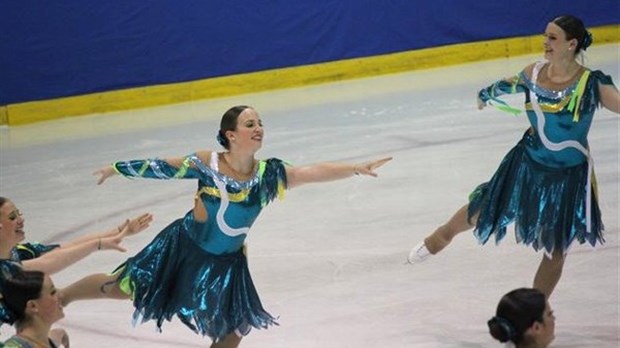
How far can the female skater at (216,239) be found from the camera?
452cm

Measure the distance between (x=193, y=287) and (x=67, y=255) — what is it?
1.84ft

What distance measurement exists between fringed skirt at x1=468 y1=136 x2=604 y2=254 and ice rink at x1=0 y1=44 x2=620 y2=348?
42cm

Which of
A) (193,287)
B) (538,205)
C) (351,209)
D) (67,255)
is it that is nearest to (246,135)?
(193,287)

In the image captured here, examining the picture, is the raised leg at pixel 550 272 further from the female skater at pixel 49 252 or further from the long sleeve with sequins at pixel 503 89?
the female skater at pixel 49 252

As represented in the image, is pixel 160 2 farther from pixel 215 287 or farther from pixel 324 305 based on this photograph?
pixel 215 287

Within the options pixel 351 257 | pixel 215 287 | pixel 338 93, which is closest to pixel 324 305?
pixel 351 257

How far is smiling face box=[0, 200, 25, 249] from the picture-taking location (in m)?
4.21

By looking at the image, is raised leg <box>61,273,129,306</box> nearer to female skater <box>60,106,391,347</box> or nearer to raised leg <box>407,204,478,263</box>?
female skater <box>60,106,391,347</box>

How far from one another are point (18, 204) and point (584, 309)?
4.40 metres

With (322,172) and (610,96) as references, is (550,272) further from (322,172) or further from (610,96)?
(322,172)

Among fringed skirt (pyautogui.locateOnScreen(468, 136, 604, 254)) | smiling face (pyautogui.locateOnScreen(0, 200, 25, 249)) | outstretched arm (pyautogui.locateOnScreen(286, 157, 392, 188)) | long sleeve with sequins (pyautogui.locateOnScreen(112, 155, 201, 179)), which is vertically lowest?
fringed skirt (pyautogui.locateOnScreen(468, 136, 604, 254))

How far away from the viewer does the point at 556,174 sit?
16.7 feet

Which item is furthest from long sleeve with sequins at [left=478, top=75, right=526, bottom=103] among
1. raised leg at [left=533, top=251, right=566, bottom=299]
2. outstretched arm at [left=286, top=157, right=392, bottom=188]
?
outstretched arm at [left=286, top=157, right=392, bottom=188]

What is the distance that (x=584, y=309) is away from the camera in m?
5.31
